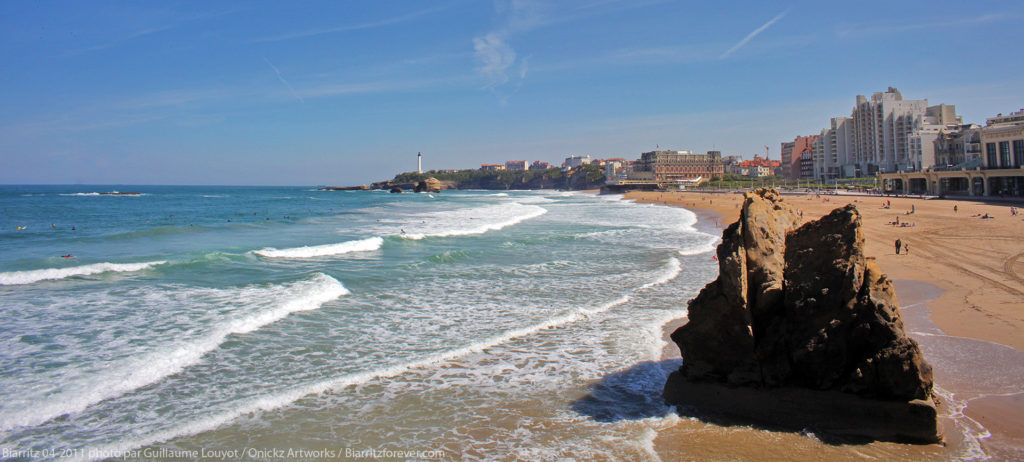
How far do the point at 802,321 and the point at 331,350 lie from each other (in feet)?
20.4

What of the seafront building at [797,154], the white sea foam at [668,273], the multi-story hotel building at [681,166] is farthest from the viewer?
the multi-story hotel building at [681,166]

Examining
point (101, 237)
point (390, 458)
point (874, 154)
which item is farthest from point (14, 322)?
point (874, 154)

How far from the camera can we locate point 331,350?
8.42m

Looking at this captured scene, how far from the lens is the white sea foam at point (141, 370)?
6215 mm

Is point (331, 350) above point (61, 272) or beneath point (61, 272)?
beneath

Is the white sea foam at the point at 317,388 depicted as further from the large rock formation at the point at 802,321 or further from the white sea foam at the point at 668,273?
the white sea foam at the point at 668,273

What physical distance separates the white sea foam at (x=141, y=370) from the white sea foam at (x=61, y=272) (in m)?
6.81

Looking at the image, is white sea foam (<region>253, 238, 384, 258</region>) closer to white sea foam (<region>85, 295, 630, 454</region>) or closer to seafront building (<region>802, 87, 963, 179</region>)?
white sea foam (<region>85, 295, 630, 454</region>)

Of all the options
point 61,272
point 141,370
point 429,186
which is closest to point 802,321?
point 141,370

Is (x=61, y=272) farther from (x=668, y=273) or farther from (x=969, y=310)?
(x=969, y=310)

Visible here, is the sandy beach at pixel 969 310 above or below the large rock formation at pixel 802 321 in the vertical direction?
below

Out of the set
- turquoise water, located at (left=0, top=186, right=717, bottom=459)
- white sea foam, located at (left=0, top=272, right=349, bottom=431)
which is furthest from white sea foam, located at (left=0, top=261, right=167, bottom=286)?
white sea foam, located at (left=0, top=272, right=349, bottom=431)

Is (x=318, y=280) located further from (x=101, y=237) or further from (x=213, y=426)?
(x=101, y=237)

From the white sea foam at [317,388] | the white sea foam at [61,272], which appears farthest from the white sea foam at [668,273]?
the white sea foam at [61,272]
